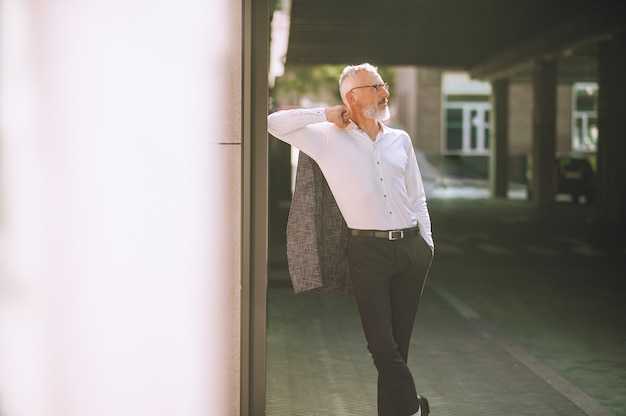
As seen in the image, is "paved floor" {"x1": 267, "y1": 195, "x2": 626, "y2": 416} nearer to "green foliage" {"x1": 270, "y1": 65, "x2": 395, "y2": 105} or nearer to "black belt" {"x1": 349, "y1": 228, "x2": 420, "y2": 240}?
"black belt" {"x1": 349, "y1": 228, "x2": 420, "y2": 240}

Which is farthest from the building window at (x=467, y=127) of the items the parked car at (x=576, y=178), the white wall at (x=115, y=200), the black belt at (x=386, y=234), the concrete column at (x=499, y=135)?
the white wall at (x=115, y=200)

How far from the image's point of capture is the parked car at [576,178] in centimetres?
3103

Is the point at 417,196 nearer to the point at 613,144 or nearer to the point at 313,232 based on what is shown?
the point at 313,232

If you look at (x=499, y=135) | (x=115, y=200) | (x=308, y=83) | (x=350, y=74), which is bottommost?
(x=115, y=200)

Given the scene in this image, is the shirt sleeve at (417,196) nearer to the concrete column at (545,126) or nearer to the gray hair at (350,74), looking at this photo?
the gray hair at (350,74)

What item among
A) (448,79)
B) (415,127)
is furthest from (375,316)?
(448,79)

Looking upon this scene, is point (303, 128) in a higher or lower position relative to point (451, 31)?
lower

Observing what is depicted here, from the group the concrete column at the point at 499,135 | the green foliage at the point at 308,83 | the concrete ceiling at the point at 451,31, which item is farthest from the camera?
the green foliage at the point at 308,83

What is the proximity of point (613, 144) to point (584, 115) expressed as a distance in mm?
30375

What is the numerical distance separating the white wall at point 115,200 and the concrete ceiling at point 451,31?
16641 millimetres

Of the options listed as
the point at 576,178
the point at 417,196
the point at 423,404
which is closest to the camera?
the point at 417,196

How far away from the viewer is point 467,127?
53906 millimetres

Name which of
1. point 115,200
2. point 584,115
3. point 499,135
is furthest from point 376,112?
point 584,115

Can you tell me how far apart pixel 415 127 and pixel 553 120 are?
19.7 meters
